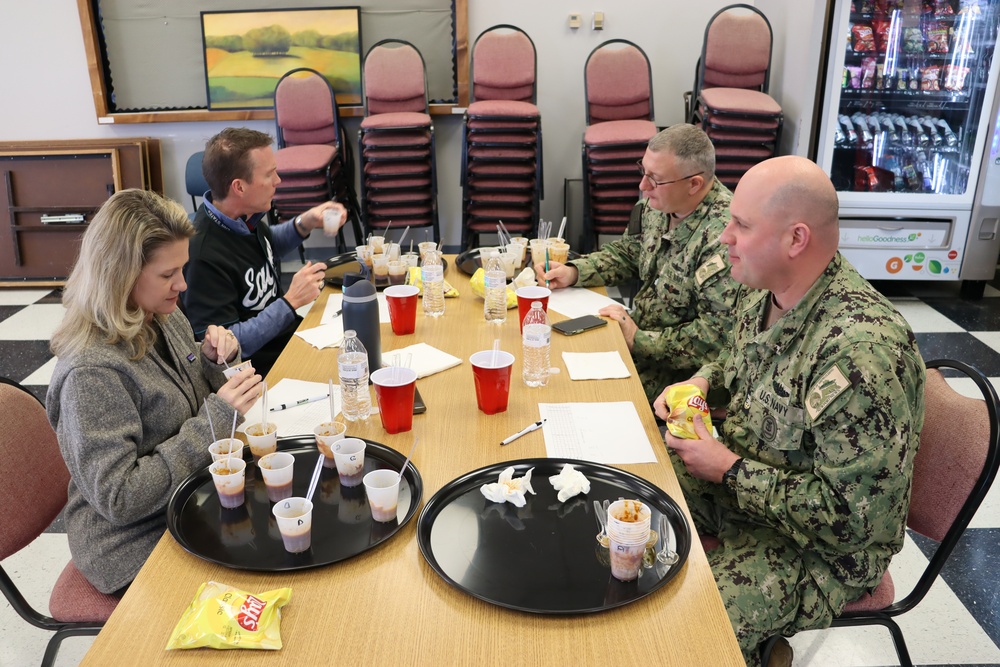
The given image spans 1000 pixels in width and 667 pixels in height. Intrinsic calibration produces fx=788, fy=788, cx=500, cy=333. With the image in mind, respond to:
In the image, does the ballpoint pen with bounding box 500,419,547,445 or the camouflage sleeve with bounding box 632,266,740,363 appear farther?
the camouflage sleeve with bounding box 632,266,740,363

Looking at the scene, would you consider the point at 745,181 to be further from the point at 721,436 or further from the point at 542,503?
the point at 542,503

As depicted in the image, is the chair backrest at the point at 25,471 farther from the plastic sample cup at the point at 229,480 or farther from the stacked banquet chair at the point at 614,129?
the stacked banquet chair at the point at 614,129

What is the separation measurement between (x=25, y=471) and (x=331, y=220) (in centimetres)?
166

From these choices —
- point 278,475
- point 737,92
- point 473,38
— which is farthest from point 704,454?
point 473,38

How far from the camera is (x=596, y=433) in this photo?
1871 millimetres

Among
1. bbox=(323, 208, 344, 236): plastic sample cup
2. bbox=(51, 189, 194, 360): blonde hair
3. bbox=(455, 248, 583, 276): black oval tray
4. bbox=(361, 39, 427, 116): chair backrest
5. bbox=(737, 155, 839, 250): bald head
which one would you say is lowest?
bbox=(455, 248, 583, 276): black oval tray

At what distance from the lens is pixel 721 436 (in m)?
2.05

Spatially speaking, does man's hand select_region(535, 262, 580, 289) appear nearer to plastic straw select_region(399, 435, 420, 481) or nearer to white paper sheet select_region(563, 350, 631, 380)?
white paper sheet select_region(563, 350, 631, 380)

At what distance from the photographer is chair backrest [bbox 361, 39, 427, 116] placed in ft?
17.4

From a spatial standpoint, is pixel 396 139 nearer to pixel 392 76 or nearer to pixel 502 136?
pixel 392 76

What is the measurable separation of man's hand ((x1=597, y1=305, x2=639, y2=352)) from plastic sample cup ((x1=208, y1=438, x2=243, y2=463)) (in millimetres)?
1355

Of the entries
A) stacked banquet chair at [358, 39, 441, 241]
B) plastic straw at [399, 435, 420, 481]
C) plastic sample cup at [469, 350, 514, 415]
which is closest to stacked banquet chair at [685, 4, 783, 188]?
stacked banquet chair at [358, 39, 441, 241]

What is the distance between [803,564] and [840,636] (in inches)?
30.2

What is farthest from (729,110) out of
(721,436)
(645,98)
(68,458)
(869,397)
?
(68,458)
